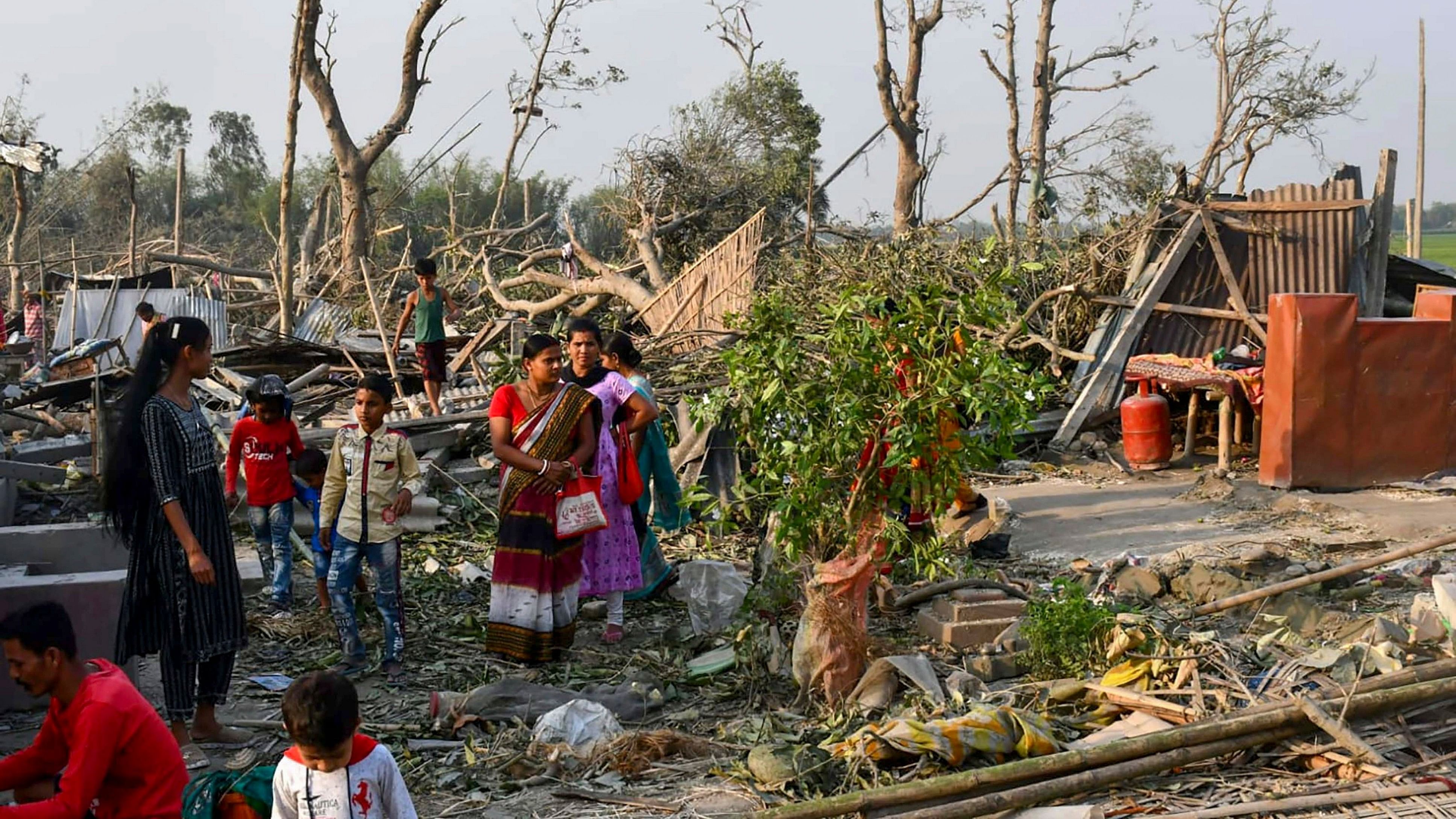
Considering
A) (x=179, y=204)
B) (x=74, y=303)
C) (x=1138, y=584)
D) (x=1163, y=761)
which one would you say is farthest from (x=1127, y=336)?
(x=179, y=204)

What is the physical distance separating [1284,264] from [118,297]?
13773 mm

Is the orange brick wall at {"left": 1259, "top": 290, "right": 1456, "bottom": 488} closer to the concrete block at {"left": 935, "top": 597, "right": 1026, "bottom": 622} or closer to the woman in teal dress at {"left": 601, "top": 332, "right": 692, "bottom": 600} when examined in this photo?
the concrete block at {"left": 935, "top": 597, "right": 1026, "bottom": 622}

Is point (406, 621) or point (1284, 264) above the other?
point (1284, 264)

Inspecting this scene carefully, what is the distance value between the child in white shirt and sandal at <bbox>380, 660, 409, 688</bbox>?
245 centimetres

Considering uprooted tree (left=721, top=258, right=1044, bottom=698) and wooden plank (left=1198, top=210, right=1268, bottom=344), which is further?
wooden plank (left=1198, top=210, right=1268, bottom=344)

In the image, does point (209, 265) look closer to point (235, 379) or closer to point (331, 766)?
point (235, 379)

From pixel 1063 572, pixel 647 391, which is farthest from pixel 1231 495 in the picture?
pixel 647 391

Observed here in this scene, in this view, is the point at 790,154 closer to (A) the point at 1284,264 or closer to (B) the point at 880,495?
(A) the point at 1284,264

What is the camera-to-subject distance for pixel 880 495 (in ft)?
16.5

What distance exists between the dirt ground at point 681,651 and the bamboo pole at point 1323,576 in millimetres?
1298

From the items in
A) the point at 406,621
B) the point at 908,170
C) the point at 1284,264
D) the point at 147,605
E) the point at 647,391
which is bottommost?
the point at 406,621

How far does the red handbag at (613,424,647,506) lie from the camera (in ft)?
19.7

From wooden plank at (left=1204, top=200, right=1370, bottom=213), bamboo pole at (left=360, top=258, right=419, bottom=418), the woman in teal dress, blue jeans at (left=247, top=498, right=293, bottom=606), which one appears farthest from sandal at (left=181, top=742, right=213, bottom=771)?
wooden plank at (left=1204, top=200, right=1370, bottom=213)

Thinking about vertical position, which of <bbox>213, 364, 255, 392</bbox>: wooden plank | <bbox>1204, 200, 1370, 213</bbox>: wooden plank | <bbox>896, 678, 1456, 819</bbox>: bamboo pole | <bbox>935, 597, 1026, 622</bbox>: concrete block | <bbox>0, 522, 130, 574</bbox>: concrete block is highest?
<bbox>1204, 200, 1370, 213</bbox>: wooden plank
